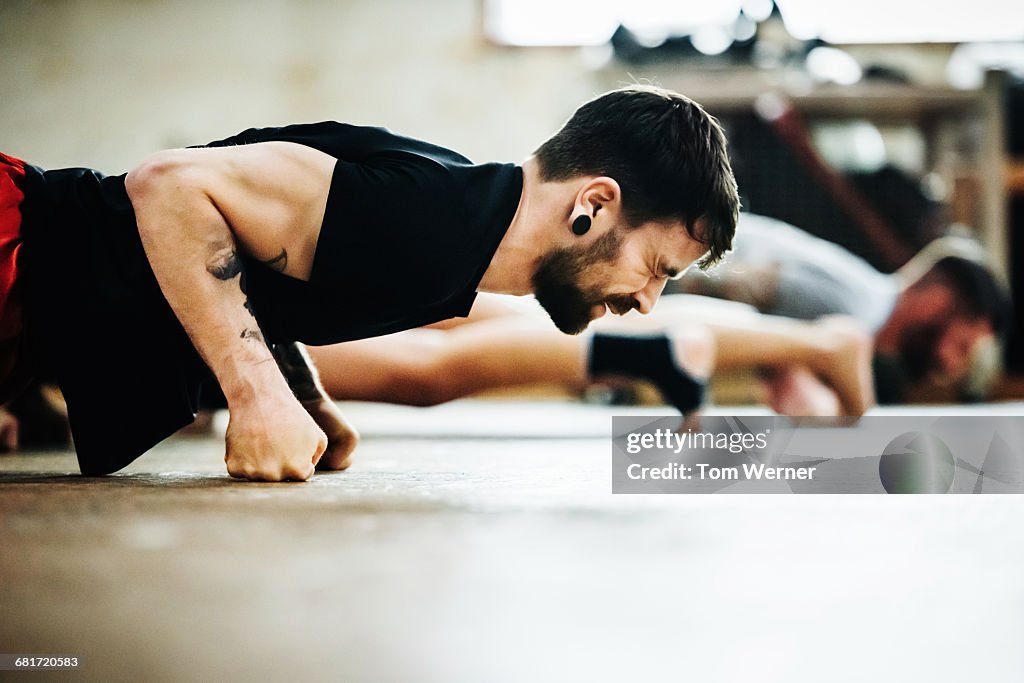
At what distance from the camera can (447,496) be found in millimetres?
557

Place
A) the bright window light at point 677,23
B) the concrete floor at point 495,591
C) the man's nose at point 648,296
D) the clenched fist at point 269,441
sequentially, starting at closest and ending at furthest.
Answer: the concrete floor at point 495,591
the clenched fist at point 269,441
the man's nose at point 648,296
the bright window light at point 677,23

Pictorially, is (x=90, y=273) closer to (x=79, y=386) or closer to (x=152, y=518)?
(x=79, y=386)

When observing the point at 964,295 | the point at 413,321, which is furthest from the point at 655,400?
the point at 413,321

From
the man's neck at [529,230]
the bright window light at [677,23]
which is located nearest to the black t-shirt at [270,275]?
the man's neck at [529,230]

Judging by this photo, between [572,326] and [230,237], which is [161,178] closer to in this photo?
[230,237]

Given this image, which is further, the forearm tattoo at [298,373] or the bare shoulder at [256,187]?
the forearm tattoo at [298,373]

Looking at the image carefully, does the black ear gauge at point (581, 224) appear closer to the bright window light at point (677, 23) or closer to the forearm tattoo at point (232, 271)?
the forearm tattoo at point (232, 271)

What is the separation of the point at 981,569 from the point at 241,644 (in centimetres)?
37

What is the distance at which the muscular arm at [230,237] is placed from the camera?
634mm

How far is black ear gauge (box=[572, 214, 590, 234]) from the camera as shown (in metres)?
0.69

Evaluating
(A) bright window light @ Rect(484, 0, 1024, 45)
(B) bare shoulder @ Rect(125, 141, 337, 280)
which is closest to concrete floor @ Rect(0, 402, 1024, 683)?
(B) bare shoulder @ Rect(125, 141, 337, 280)

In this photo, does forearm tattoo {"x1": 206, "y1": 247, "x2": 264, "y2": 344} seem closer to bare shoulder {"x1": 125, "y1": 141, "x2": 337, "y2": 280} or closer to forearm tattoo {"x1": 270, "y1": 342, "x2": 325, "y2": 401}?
bare shoulder {"x1": 125, "y1": 141, "x2": 337, "y2": 280}

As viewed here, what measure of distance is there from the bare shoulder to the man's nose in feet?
0.87

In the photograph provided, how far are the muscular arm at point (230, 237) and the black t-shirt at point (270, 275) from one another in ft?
0.09
